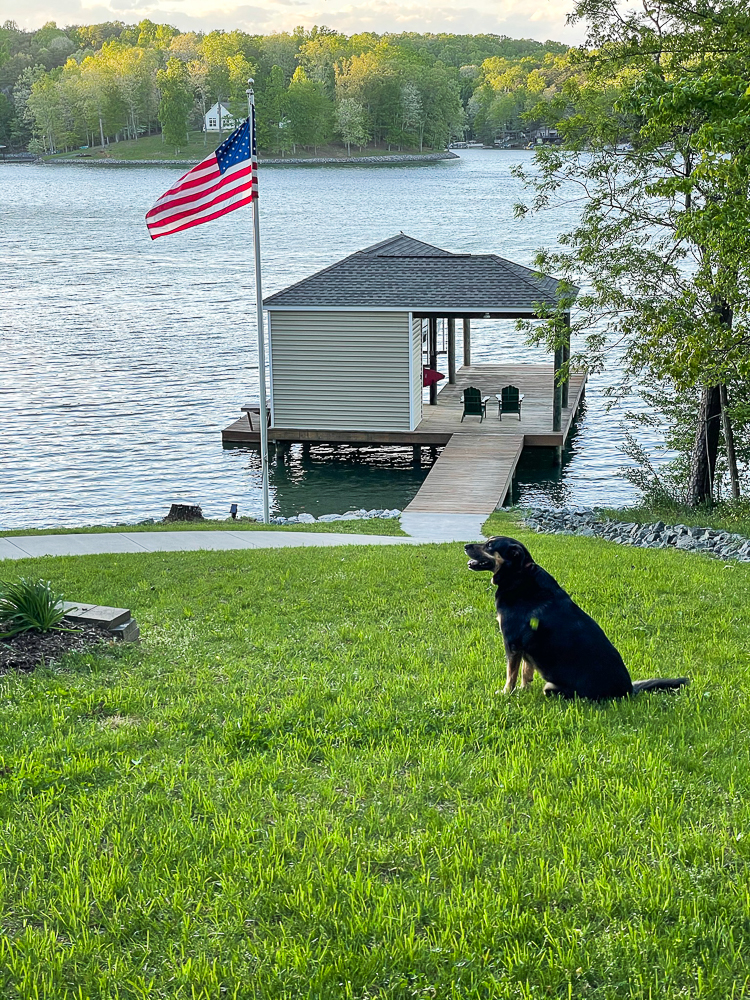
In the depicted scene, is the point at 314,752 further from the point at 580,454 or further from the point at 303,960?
the point at 580,454

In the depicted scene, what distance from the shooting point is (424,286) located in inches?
1070

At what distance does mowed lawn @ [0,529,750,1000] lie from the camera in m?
3.93

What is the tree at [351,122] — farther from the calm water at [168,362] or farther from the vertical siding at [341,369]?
the vertical siding at [341,369]

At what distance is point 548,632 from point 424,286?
21.7m

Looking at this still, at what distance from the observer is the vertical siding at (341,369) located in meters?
26.9

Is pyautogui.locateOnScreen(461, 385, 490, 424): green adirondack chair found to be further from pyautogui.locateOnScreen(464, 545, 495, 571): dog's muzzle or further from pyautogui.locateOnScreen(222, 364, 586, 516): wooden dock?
pyautogui.locateOnScreen(464, 545, 495, 571): dog's muzzle

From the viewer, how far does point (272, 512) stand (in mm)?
24016

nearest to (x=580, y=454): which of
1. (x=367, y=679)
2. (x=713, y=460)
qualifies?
(x=713, y=460)

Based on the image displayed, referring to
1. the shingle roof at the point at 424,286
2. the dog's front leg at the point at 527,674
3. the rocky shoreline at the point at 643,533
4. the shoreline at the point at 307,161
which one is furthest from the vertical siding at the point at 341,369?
the shoreline at the point at 307,161

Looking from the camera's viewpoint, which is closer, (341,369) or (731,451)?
(731,451)

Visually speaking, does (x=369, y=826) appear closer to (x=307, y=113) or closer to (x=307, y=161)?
(x=307, y=161)

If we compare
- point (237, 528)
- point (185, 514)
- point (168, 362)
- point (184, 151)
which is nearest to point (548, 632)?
point (237, 528)

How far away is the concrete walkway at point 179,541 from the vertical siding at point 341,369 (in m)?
10.0

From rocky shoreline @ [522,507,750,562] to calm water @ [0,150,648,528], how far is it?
5.29 metres
